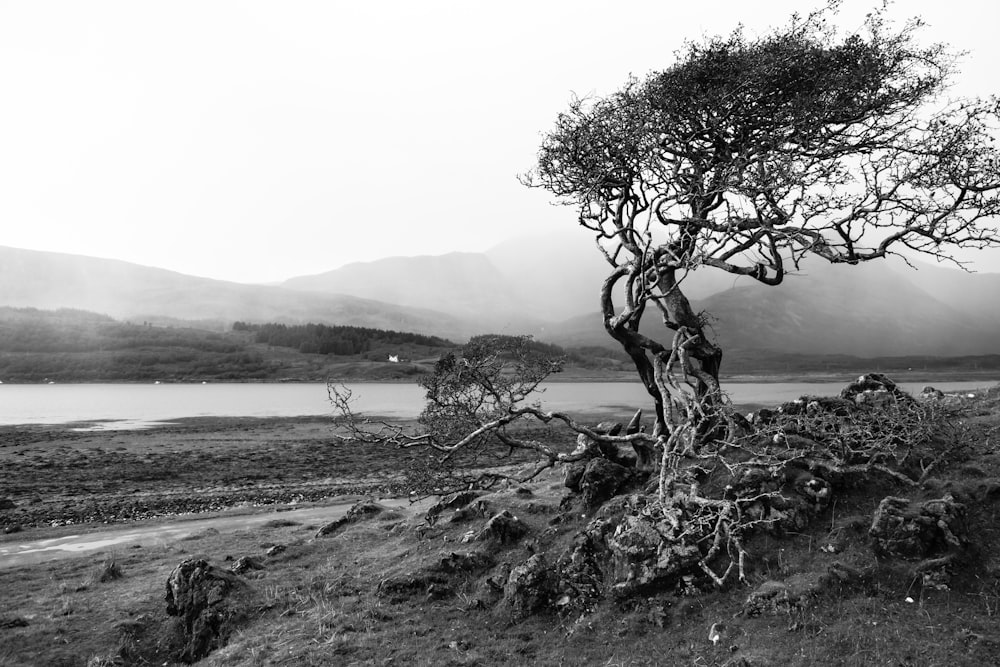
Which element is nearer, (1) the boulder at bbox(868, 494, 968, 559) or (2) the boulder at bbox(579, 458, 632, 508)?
(1) the boulder at bbox(868, 494, 968, 559)

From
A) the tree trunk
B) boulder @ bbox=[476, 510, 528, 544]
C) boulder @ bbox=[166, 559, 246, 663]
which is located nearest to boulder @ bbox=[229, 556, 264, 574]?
boulder @ bbox=[166, 559, 246, 663]

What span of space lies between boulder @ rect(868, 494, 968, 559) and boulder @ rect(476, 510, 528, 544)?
7626 mm

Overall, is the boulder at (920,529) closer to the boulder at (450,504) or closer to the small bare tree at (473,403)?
the small bare tree at (473,403)

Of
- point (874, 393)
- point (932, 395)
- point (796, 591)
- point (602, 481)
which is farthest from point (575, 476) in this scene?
point (932, 395)

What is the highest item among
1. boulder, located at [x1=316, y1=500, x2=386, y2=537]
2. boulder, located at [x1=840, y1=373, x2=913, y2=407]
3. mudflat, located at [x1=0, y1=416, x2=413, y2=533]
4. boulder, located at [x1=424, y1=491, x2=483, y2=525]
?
boulder, located at [x1=840, y1=373, x2=913, y2=407]

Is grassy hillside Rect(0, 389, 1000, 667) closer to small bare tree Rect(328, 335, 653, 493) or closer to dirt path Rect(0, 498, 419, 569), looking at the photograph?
small bare tree Rect(328, 335, 653, 493)

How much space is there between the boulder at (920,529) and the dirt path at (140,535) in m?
19.7

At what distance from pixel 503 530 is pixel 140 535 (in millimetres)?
16816

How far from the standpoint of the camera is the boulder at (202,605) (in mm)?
12219

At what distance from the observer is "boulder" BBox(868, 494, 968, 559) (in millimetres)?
9820

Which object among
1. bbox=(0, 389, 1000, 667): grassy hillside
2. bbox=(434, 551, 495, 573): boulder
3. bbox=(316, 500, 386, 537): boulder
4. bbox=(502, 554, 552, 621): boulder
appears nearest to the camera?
bbox=(0, 389, 1000, 667): grassy hillside

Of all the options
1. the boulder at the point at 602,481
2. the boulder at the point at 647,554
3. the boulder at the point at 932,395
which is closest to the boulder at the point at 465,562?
the boulder at the point at 602,481

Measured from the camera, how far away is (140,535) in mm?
22703

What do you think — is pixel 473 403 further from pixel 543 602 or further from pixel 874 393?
pixel 874 393
